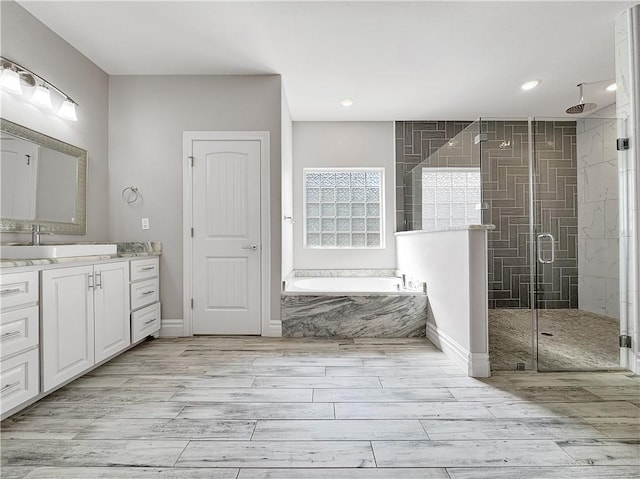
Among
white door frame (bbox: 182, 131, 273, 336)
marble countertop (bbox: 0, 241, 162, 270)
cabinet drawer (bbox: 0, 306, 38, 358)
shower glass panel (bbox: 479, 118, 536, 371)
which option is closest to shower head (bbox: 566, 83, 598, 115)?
shower glass panel (bbox: 479, 118, 536, 371)

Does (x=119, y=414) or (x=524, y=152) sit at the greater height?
Result: (x=524, y=152)

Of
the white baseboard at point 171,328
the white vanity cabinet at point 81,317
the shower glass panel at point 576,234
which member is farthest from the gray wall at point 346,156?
the white vanity cabinet at point 81,317

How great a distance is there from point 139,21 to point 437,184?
2886 millimetres

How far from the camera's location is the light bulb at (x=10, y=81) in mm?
2240

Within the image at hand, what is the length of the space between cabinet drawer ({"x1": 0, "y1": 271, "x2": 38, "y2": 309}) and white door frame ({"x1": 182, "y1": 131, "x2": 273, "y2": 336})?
152cm

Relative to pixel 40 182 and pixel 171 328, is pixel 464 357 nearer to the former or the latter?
pixel 171 328

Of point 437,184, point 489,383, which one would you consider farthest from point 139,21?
point 489,383

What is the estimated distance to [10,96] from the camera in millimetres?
2328

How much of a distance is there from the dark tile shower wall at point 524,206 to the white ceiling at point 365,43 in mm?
778

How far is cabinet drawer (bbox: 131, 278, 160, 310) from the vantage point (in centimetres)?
288

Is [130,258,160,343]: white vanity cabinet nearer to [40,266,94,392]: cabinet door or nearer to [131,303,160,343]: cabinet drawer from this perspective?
[131,303,160,343]: cabinet drawer

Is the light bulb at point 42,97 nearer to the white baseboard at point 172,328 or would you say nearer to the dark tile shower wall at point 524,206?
the white baseboard at point 172,328

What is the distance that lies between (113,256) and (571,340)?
11.8 ft

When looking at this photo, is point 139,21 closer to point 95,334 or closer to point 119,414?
point 95,334
